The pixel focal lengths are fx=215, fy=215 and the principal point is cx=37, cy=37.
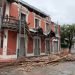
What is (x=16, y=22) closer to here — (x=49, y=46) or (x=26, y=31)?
(x=26, y=31)

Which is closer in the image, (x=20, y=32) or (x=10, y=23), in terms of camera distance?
(x=10, y=23)

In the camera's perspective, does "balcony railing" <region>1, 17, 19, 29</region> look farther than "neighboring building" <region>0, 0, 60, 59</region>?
No

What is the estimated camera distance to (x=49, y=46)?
34.2 metres

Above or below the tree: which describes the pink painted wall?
below

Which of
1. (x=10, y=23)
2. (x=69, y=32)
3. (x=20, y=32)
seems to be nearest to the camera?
(x=10, y=23)

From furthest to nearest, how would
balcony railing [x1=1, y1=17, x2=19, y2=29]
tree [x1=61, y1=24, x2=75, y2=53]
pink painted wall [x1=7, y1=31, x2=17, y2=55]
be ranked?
tree [x1=61, y1=24, x2=75, y2=53]
pink painted wall [x1=7, y1=31, x2=17, y2=55]
balcony railing [x1=1, y1=17, x2=19, y2=29]

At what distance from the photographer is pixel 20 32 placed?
23438mm

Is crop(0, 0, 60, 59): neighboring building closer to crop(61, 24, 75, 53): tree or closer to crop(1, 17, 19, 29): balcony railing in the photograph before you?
crop(1, 17, 19, 29): balcony railing

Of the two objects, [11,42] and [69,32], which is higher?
[69,32]

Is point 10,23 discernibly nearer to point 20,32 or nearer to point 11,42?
point 20,32

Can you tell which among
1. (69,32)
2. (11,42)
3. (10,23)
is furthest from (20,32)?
(69,32)

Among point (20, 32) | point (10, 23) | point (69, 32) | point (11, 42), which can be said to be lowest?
point (11, 42)

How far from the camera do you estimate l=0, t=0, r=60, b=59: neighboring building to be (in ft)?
72.5

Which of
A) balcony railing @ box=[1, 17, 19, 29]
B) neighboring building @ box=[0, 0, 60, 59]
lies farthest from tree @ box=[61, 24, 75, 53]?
balcony railing @ box=[1, 17, 19, 29]
